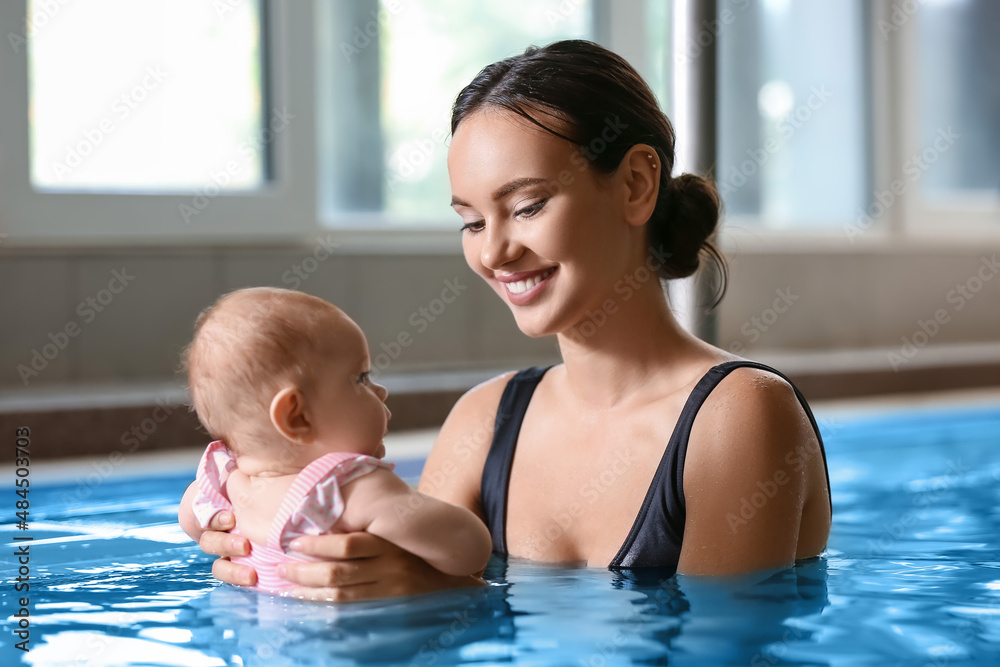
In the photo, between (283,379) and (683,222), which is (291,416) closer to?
(283,379)

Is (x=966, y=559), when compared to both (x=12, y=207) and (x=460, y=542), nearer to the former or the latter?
(x=460, y=542)

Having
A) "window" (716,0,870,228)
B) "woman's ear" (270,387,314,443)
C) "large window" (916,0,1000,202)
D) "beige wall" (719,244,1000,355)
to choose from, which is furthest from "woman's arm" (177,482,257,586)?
"large window" (916,0,1000,202)

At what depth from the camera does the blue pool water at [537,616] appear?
1.50m

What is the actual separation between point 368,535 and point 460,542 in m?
0.13

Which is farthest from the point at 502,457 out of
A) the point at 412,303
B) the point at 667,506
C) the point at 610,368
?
the point at 412,303

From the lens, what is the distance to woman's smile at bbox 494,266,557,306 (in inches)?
70.1

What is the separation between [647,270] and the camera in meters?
1.90

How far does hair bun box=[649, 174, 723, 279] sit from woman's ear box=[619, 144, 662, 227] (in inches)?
3.1

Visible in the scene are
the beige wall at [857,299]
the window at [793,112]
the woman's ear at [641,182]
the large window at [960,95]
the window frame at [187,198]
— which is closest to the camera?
the woman's ear at [641,182]

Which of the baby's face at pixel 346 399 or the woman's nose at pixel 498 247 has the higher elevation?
the woman's nose at pixel 498 247

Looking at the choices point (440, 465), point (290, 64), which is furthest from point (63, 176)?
point (440, 465)

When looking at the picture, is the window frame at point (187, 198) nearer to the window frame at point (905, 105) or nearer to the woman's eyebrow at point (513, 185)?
the woman's eyebrow at point (513, 185)

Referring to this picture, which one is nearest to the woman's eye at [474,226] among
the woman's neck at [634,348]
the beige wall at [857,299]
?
the woman's neck at [634,348]

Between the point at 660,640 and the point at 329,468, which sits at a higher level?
the point at 329,468
